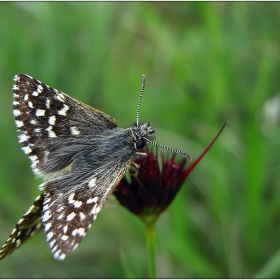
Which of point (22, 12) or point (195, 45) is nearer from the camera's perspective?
point (195, 45)

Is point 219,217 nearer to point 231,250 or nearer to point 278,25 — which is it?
point 231,250

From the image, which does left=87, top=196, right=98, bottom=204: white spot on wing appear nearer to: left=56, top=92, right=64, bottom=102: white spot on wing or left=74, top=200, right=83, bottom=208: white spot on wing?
left=74, top=200, right=83, bottom=208: white spot on wing

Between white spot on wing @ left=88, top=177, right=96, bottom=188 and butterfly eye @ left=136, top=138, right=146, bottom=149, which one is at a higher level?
butterfly eye @ left=136, top=138, right=146, bottom=149

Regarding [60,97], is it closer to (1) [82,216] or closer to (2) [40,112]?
(2) [40,112]

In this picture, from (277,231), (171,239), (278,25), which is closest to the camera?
(171,239)

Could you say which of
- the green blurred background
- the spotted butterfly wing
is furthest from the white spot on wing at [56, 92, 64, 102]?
the green blurred background

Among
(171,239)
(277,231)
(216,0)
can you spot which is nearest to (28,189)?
(171,239)
